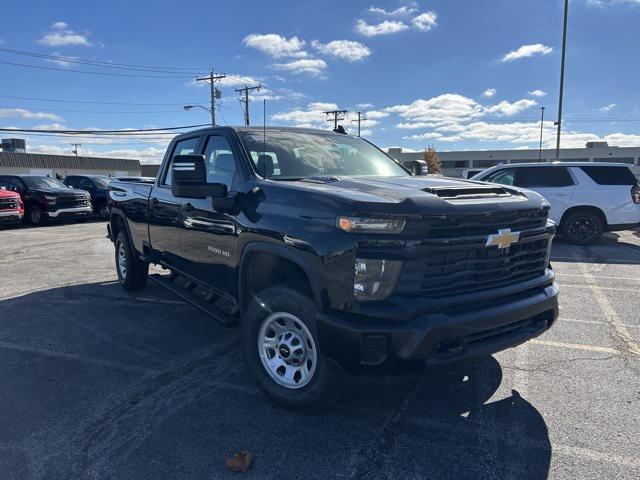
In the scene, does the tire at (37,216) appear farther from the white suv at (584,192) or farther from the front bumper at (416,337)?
the front bumper at (416,337)

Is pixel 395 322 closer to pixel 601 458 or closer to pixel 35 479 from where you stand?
pixel 601 458

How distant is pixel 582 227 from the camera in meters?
10.5

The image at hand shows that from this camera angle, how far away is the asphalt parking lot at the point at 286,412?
8.98 feet

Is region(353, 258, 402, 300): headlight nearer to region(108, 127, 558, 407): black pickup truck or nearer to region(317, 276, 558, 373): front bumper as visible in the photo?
region(108, 127, 558, 407): black pickup truck

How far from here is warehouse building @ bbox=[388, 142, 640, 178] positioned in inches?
2479

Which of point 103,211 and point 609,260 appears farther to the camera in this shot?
point 103,211

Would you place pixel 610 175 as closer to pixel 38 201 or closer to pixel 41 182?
pixel 38 201

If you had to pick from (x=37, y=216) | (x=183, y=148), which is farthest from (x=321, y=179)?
(x=37, y=216)

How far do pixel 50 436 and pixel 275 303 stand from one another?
1.65 meters

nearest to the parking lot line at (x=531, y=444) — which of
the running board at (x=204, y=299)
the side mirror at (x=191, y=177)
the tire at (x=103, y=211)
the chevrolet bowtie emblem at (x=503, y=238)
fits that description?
the chevrolet bowtie emblem at (x=503, y=238)

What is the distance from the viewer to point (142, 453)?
9.41 feet

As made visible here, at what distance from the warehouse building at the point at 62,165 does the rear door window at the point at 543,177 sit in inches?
2013

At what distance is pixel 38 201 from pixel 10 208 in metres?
1.20

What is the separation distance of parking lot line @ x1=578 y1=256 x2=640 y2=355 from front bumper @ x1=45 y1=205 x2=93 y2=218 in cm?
1613
